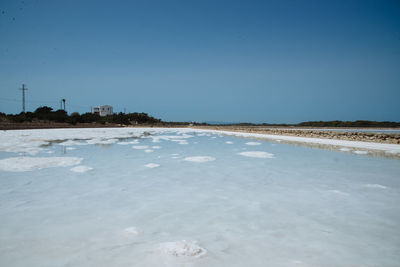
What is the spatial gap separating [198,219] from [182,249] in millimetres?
644

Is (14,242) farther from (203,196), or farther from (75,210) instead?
(203,196)

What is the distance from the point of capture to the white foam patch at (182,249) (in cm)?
173

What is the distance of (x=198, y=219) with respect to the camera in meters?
2.43

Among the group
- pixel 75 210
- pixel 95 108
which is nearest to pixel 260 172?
pixel 75 210

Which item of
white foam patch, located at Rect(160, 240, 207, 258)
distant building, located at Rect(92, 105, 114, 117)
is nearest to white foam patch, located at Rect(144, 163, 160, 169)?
white foam patch, located at Rect(160, 240, 207, 258)

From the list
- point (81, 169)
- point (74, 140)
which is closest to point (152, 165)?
point (81, 169)

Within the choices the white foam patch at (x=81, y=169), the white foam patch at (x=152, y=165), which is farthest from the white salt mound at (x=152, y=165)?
the white foam patch at (x=81, y=169)

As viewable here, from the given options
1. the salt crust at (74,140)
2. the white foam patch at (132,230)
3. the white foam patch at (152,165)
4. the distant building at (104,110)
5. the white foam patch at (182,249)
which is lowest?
the white foam patch at (132,230)

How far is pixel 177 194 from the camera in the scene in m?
3.31

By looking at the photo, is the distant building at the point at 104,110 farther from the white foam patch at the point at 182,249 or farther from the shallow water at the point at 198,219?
the white foam patch at the point at 182,249

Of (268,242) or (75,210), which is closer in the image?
(268,242)

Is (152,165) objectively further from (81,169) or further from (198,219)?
(198,219)

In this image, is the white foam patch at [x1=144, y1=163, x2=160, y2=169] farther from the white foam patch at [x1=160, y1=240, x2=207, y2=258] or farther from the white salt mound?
the white foam patch at [x1=160, y1=240, x2=207, y2=258]

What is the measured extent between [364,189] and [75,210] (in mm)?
4206
